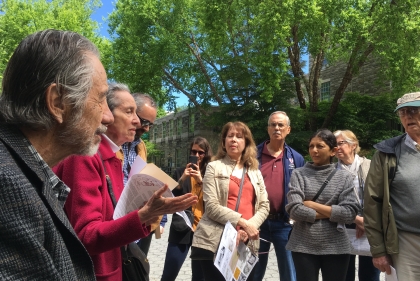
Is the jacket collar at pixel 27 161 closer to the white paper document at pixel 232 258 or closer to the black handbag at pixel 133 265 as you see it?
the black handbag at pixel 133 265

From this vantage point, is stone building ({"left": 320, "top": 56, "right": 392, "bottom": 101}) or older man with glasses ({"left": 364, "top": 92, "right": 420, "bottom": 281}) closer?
older man with glasses ({"left": 364, "top": 92, "right": 420, "bottom": 281})

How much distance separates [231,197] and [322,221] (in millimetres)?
913

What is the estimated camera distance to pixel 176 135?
45.5 m

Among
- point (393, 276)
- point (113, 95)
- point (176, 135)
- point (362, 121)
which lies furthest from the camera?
point (176, 135)

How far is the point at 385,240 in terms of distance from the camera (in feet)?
11.3

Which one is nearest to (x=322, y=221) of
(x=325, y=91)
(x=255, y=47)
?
(x=255, y=47)

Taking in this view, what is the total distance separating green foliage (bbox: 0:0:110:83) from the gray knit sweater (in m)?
20.9

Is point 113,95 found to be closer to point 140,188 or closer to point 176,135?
point 140,188

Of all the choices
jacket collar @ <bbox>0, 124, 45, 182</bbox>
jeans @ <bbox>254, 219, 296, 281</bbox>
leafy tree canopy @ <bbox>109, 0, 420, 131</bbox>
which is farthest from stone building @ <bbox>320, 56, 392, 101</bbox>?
jacket collar @ <bbox>0, 124, 45, 182</bbox>

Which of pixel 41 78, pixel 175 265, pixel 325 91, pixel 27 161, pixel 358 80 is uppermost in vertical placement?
pixel 358 80

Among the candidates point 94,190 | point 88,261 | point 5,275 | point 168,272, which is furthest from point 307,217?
point 5,275

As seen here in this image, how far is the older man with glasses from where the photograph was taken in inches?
131

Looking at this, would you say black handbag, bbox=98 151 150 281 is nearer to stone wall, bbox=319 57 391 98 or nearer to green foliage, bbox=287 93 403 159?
green foliage, bbox=287 93 403 159

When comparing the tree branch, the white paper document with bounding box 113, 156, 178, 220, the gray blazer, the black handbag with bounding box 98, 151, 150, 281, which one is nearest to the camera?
the gray blazer
